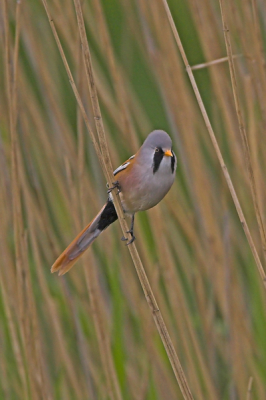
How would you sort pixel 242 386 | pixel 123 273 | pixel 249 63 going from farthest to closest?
pixel 123 273
pixel 242 386
pixel 249 63

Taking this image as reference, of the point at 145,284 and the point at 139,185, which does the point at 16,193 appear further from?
the point at 145,284

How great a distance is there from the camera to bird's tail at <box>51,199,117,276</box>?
178 centimetres

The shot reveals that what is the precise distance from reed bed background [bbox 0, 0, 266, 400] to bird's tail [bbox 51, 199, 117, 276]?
5 cm

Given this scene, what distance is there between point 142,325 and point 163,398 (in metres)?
0.30

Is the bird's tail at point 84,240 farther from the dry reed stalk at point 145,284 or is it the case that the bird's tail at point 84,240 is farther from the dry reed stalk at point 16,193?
the dry reed stalk at point 145,284

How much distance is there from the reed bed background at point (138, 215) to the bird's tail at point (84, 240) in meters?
0.05

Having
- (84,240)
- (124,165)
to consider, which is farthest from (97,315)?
(124,165)

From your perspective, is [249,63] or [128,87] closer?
[249,63]

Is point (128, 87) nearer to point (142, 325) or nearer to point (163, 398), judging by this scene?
point (142, 325)

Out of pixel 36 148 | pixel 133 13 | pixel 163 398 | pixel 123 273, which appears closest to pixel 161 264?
pixel 123 273

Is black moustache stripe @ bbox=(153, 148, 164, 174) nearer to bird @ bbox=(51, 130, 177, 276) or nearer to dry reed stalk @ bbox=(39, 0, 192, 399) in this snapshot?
bird @ bbox=(51, 130, 177, 276)

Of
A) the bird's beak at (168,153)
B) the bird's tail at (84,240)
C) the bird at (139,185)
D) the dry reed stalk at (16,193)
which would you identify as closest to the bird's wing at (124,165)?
the bird at (139,185)

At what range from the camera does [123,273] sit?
2.07 meters

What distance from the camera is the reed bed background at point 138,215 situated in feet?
5.98
